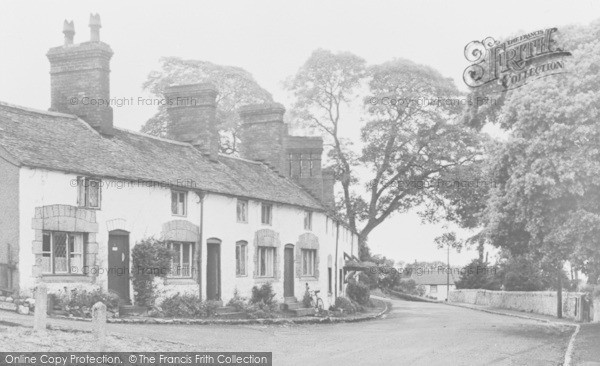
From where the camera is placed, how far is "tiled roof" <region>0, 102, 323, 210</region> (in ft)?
75.6

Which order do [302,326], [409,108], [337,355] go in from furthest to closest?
1. [409,108]
2. [302,326]
3. [337,355]

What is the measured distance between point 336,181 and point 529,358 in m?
33.6

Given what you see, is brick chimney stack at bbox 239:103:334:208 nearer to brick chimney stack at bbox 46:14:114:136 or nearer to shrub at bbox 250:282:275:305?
shrub at bbox 250:282:275:305

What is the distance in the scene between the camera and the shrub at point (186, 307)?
84.8 ft

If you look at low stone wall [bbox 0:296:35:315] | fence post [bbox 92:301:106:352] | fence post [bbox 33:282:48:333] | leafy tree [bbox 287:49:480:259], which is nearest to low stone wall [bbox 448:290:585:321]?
leafy tree [bbox 287:49:480:259]

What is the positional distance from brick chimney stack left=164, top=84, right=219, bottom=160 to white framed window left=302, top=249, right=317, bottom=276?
639cm

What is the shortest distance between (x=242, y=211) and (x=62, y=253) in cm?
974

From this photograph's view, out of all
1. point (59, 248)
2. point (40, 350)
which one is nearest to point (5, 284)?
point (59, 248)

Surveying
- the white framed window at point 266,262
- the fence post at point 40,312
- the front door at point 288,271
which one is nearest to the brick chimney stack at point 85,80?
the white framed window at point 266,262

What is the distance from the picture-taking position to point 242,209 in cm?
3175

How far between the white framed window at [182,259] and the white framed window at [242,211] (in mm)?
3298

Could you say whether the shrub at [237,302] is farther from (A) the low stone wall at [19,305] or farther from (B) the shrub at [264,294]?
(A) the low stone wall at [19,305]

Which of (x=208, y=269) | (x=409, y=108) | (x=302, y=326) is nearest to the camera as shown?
(x=302, y=326)

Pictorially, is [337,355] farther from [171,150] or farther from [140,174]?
[171,150]
